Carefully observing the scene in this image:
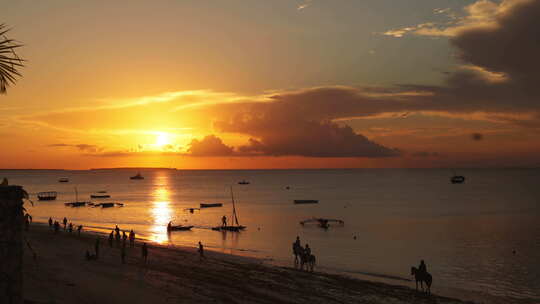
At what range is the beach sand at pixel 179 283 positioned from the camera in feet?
73.0

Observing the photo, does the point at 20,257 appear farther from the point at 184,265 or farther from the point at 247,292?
the point at 184,265

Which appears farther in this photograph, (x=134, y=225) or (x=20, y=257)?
(x=134, y=225)

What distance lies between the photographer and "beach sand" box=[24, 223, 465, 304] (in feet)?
73.0

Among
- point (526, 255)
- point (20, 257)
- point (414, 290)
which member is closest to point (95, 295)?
point (20, 257)

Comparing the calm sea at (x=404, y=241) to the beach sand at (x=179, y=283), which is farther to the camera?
the calm sea at (x=404, y=241)

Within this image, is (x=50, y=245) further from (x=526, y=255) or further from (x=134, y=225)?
(x=526, y=255)

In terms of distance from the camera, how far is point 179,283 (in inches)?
1032

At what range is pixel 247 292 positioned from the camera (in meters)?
24.6

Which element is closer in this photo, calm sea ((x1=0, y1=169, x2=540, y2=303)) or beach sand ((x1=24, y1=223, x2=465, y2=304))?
beach sand ((x1=24, y1=223, x2=465, y2=304))

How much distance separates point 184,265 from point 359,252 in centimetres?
2296

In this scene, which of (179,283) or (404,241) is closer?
(179,283)

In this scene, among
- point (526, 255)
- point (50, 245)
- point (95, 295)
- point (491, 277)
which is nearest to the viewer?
point (95, 295)

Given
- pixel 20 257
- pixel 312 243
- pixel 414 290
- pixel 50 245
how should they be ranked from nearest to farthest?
pixel 20 257 < pixel 414 290 < pixel 50 245 < pixel 312 243

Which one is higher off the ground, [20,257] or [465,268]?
[20,257]
